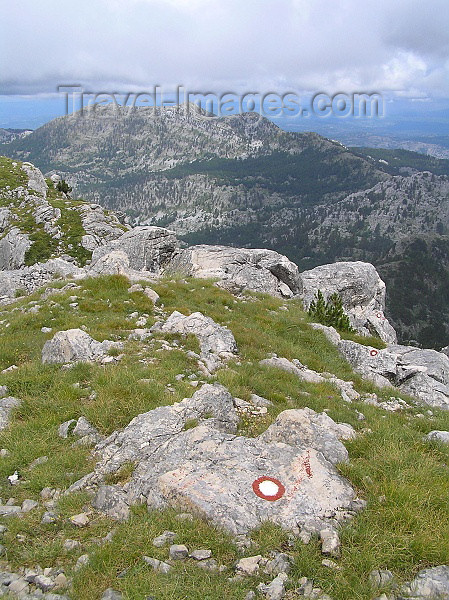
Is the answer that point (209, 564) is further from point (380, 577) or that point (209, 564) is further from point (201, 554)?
point (380, 577)

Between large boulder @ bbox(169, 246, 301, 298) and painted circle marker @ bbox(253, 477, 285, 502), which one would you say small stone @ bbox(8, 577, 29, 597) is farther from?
large boulder @ bbox(169, 246, 301, 298)

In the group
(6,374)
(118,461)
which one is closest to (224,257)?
(6,374)

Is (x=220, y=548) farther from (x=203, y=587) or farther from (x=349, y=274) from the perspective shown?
(x=349, y=274)

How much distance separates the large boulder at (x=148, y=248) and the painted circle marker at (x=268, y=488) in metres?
33.5

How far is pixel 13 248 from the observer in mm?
49156

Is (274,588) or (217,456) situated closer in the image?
(274,588)

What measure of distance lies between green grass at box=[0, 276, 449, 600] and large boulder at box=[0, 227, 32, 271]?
34.2 m

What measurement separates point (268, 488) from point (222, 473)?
3.13 feet

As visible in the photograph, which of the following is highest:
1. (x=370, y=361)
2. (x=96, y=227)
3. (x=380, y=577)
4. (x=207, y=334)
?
(x=96, y=227)

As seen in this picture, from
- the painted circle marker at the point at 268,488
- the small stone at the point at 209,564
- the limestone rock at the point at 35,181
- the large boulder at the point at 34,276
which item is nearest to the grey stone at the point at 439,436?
the painted circle marker at the point at 268,488

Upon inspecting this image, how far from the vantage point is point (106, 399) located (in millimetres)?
10266

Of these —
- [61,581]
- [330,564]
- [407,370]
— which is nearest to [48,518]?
[61,581]

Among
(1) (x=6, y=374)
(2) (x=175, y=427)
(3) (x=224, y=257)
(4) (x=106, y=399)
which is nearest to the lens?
(2) (x=175, y=427)

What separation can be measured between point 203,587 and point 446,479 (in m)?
5.36
